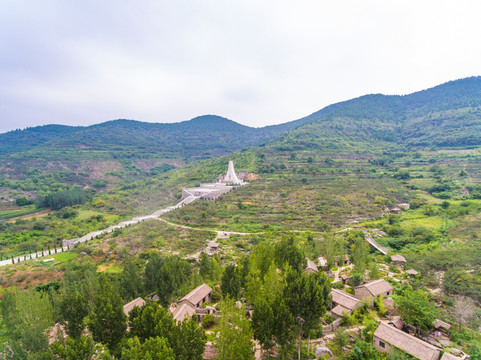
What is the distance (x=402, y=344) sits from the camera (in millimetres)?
15023

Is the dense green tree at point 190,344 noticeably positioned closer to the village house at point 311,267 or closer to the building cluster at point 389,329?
the building cluster at point 389,329

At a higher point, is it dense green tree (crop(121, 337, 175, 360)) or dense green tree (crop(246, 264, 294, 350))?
dense green tree (crop(121, 337, 175, 360))

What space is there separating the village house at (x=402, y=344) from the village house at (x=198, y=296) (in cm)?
1340

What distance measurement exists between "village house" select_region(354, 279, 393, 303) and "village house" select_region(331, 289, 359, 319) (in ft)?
5.06

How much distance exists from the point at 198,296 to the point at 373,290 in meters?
14.9

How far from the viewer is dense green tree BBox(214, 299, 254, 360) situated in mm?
12843

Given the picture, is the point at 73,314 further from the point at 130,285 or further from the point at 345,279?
the point at 345,279

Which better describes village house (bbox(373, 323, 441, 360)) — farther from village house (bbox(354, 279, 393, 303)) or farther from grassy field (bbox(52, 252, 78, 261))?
grassy field (bbox(52, 252, 78, 261))

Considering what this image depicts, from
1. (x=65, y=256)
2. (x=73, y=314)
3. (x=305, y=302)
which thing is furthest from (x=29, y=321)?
(x=65, y=256)

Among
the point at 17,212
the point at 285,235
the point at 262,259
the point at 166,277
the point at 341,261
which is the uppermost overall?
the point at 285,235

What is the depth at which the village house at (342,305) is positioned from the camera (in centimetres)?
1955

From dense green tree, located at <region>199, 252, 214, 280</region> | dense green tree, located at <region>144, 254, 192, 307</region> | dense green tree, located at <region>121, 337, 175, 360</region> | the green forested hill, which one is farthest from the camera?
the green forested hill

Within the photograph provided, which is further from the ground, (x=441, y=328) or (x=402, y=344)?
(x=402, y=344)

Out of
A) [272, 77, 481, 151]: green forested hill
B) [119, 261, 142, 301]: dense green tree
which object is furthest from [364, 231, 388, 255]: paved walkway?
[272, 77, 481, 151]: green forested hill
